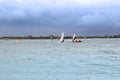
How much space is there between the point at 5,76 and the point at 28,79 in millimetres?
3775

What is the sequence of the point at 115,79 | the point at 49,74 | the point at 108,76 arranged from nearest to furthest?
the point at 115,79 → the point at 108,76 → the point at 49,74

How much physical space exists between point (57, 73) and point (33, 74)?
288 centimetres

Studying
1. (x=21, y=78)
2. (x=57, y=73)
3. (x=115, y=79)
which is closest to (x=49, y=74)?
(x=57, y=73)

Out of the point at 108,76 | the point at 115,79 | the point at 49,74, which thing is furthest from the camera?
the point at 49,74

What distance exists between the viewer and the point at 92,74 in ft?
140

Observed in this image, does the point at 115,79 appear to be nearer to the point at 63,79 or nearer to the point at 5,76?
the point at 63,79

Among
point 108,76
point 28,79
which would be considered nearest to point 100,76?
point 108,76

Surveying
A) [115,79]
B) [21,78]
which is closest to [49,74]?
[21,78]

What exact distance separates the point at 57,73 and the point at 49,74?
135 centimetres

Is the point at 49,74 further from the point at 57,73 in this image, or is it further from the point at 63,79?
the point at 63,79

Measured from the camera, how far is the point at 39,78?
131 feet

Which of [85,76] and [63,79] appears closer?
[63,79]

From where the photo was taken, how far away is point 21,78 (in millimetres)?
40062

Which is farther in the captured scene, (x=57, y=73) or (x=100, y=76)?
(x=57, y=73)
